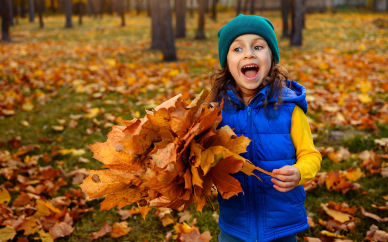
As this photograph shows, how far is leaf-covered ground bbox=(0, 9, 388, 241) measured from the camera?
2498 millimetres

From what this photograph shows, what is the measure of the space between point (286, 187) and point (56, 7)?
42.8 metres

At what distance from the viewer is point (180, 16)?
44.1 feet

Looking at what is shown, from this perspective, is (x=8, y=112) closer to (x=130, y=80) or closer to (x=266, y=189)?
A: (x=130, y=80)

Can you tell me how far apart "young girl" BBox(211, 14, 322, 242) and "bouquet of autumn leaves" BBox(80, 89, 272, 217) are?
329 mm

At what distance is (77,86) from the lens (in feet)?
20.0

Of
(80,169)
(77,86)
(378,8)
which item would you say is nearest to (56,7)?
(378,8)

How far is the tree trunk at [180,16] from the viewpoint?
1291 cm

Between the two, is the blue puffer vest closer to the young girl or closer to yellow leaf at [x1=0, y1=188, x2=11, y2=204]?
the young girl

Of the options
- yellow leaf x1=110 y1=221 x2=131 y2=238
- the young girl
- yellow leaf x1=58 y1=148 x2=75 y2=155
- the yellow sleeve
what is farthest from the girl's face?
yellow leaf x1=58 y1=148 x2=75 y2=155

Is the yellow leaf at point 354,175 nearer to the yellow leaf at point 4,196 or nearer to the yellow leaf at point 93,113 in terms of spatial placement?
the yellow leaf at point 4,196

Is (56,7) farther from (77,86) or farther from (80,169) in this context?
(80,169)

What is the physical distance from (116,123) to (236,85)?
2.91 m

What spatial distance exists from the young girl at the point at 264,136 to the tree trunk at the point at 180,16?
1205cm

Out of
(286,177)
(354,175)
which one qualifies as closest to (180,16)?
(354,175)
